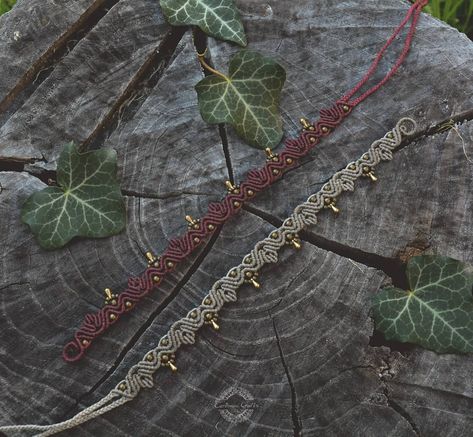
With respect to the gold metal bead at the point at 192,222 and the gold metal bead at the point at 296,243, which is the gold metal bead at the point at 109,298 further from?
the gold metal bead at the point at 296,243

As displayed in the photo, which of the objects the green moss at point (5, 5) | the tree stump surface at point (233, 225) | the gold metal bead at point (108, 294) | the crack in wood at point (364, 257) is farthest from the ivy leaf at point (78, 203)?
the green moss at point (5, 5)

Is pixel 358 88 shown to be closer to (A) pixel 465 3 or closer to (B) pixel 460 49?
(B) pixel 460 49

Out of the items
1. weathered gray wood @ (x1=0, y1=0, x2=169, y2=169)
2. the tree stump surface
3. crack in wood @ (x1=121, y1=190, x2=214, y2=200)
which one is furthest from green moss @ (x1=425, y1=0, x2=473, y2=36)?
crack in wood @ (x1=121, y1=190, x2=214, y2=200)

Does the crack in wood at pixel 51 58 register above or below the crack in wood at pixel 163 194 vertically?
above

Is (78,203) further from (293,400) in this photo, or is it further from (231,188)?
(293,400)

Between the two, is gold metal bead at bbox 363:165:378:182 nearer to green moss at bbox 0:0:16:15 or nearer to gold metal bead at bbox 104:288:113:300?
gold metal bead at bbox 104:288:113:300

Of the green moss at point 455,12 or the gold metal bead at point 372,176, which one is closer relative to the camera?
the gold metal bead at point 372,176

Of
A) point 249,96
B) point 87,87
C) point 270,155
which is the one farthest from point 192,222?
point 87,87
